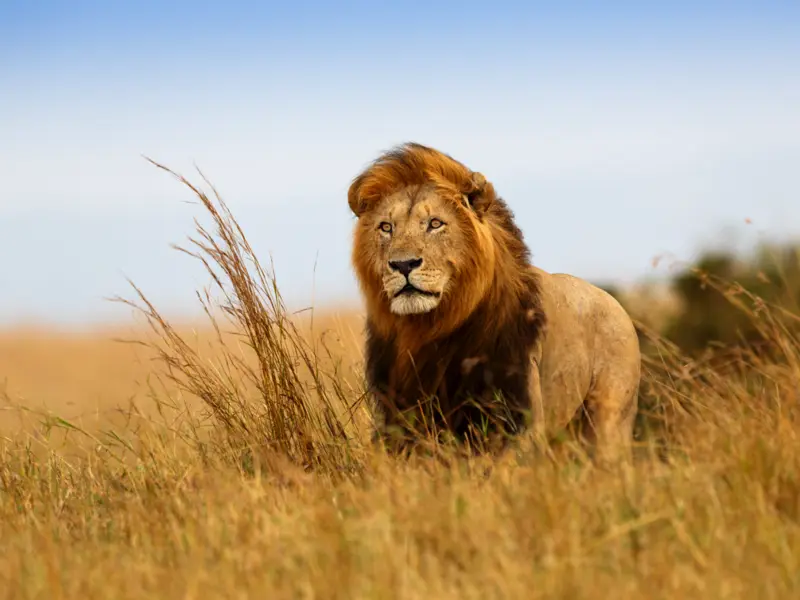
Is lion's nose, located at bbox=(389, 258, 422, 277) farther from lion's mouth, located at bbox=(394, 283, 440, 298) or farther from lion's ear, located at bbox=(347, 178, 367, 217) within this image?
lion's ear, located at bbox=(347, 178, 367, 217)

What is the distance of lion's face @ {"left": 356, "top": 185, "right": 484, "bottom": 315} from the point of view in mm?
4855

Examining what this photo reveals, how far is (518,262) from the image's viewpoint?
5402mm

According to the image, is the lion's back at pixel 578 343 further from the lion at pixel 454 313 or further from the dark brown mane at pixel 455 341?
the dark brown mane at pixel 455 341

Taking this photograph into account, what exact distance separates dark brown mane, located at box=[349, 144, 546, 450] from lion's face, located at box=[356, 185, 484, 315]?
102 mm

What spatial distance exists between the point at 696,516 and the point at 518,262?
200cm

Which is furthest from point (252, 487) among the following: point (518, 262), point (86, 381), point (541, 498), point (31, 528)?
point (86, 381)

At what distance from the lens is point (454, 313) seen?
16.5 feet

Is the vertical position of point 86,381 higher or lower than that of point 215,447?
lower

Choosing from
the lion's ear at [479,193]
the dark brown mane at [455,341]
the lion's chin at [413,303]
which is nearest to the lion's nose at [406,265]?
the lion's chin at [413,303]

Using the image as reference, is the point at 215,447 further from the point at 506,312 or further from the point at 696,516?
the point at 696,516

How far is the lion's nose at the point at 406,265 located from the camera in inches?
191

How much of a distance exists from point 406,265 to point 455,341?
0.53 m

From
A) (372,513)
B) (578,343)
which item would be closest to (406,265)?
(578,343)

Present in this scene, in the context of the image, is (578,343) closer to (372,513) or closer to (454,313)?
(454,313)
